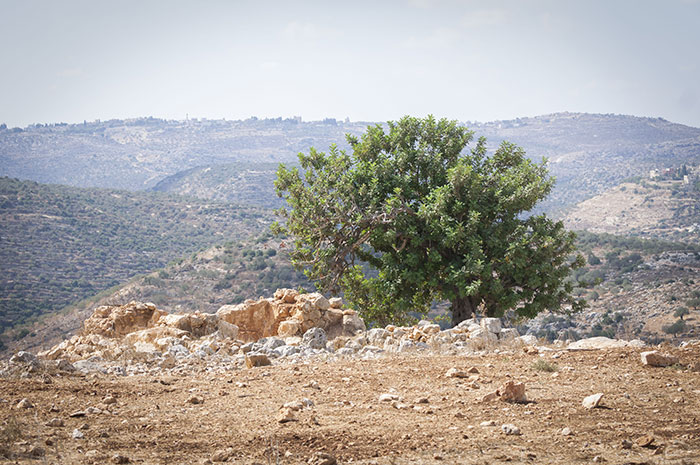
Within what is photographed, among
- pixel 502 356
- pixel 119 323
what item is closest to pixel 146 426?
pixel 502 356

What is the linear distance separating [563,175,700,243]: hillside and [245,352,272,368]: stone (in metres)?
93.4

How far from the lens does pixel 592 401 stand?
572cm

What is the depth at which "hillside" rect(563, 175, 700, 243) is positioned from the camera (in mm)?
97625

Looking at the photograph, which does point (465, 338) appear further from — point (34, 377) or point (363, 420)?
point (34, 377)

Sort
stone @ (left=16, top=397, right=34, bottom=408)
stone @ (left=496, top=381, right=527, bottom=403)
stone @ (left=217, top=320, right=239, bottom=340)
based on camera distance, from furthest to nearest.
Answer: stone @ (left=217, top=320, right=239, bottom=340)
stone @ (left=496, top=381, right=527, bottom=403)
stone @ (left=16, top=397, right=34, bottom=408)

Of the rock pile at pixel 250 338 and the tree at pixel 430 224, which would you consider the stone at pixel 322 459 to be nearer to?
the rock pile at pixel 250 338

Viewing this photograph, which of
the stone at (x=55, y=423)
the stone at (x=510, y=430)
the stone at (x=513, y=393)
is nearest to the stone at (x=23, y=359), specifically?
the stone at (x=55, y=423)

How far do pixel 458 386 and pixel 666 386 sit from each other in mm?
2334

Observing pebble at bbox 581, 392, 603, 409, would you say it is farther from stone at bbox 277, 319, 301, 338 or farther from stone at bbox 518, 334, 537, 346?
stone at bbox 277, 319, 301, 338

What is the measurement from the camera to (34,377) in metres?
7.47

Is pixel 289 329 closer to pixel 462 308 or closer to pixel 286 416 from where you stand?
pixel 462 308

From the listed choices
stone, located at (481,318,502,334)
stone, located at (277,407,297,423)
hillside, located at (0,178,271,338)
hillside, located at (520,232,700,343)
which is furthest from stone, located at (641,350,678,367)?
hillside, located at (0,178,271,338)

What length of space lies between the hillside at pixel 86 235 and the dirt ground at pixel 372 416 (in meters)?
53.5

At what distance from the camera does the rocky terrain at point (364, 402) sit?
Result: 15.2 ft
